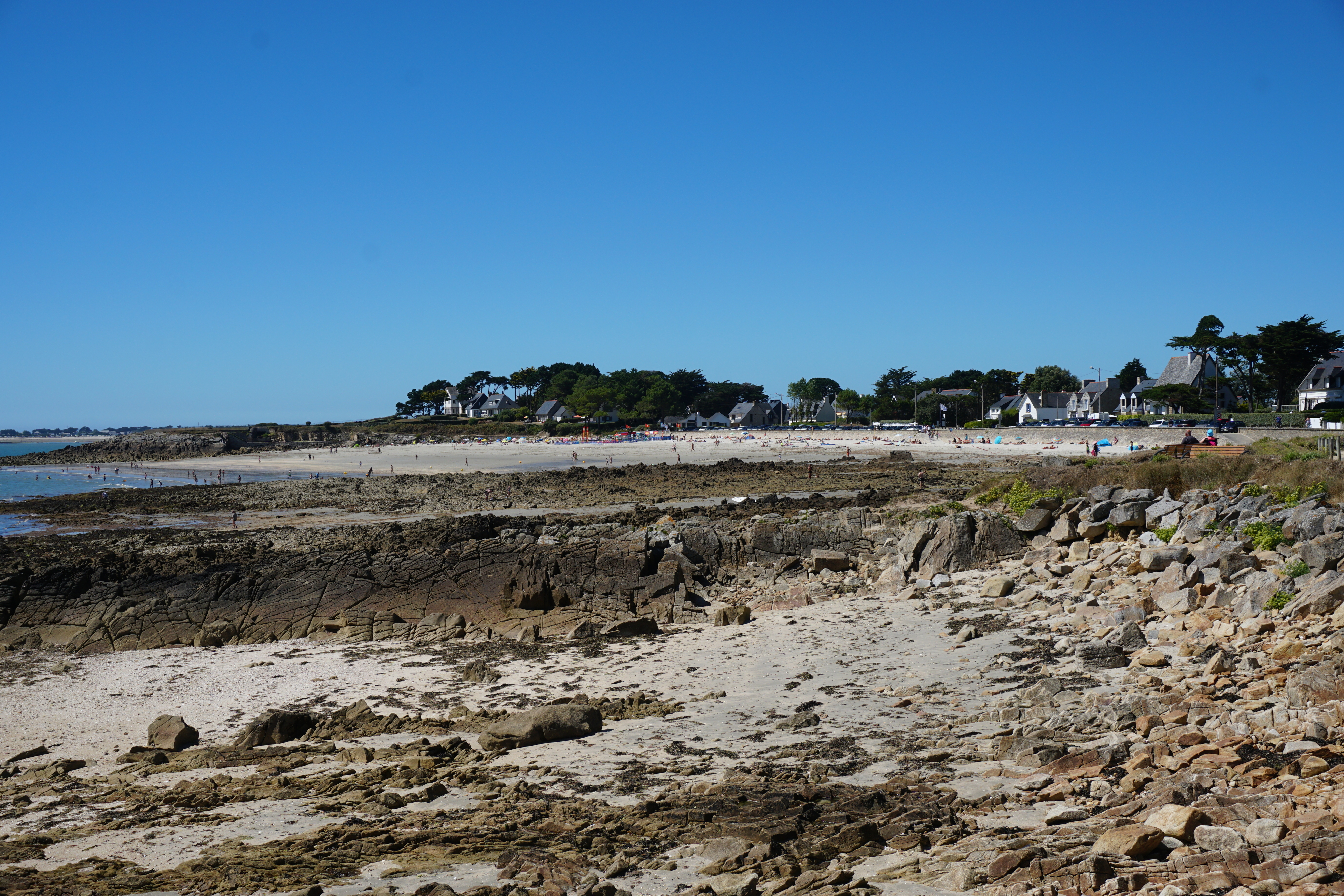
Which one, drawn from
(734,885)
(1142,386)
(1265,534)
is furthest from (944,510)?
(1142,386)

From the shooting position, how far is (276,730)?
10.2 meters

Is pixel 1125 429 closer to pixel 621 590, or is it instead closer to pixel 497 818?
pixel 621 590

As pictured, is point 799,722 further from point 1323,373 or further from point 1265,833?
point 1323,373

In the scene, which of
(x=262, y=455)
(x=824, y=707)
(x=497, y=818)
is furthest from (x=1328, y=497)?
(x=262, y=455)

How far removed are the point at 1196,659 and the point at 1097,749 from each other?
2.51m

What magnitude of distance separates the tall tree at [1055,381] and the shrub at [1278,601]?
386 feet

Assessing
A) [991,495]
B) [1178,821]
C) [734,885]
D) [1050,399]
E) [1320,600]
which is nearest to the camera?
[1178,821]

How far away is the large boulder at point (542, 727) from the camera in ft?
29.6

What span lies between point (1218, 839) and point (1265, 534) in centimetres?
777

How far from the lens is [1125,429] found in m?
65.5

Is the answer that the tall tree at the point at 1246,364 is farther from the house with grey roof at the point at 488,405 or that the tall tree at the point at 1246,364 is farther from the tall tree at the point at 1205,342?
the house with grey roof at the point at 488,405

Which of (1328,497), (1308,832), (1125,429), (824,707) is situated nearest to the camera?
(1308,832)

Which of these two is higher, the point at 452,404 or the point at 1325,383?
the point at 452,404

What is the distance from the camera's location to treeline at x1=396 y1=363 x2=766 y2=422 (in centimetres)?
13375
